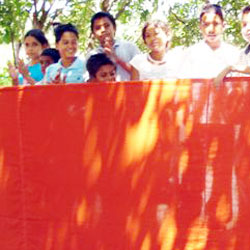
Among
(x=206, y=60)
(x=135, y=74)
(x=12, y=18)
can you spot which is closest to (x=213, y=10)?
(x=206, y=60)

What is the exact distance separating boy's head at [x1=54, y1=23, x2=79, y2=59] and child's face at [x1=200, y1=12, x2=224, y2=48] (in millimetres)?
1173

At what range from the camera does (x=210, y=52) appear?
14.1 ft

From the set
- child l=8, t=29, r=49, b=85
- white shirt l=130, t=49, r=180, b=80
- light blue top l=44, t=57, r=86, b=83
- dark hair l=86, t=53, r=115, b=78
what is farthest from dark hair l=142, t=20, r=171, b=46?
child l=8, t=29, r=49, b=85

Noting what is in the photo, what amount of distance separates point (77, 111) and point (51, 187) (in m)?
0.58

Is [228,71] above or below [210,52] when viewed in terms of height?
below

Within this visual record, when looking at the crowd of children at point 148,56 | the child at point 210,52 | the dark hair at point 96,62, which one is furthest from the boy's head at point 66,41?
the child at point 210,52

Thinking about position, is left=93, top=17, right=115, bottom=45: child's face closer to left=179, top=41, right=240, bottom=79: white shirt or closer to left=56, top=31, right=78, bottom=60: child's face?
left=56, top=31, right=78, bottom=60: child's face

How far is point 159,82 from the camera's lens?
12.3ft

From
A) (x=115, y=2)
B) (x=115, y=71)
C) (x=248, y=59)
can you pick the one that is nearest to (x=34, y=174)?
(x=115, y=71)

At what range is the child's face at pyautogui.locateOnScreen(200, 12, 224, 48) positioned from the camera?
14.3ft

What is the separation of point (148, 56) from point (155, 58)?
2.4 inches

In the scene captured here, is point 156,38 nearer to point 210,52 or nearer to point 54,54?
point 210,52

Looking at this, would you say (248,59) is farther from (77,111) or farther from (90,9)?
(90,9)

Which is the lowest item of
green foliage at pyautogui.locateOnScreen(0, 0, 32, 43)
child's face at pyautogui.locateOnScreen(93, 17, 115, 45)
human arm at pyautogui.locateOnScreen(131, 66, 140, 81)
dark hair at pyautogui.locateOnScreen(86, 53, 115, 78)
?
human arm at pyautogui.locateOnScreen(131, 66, 140, 81)
